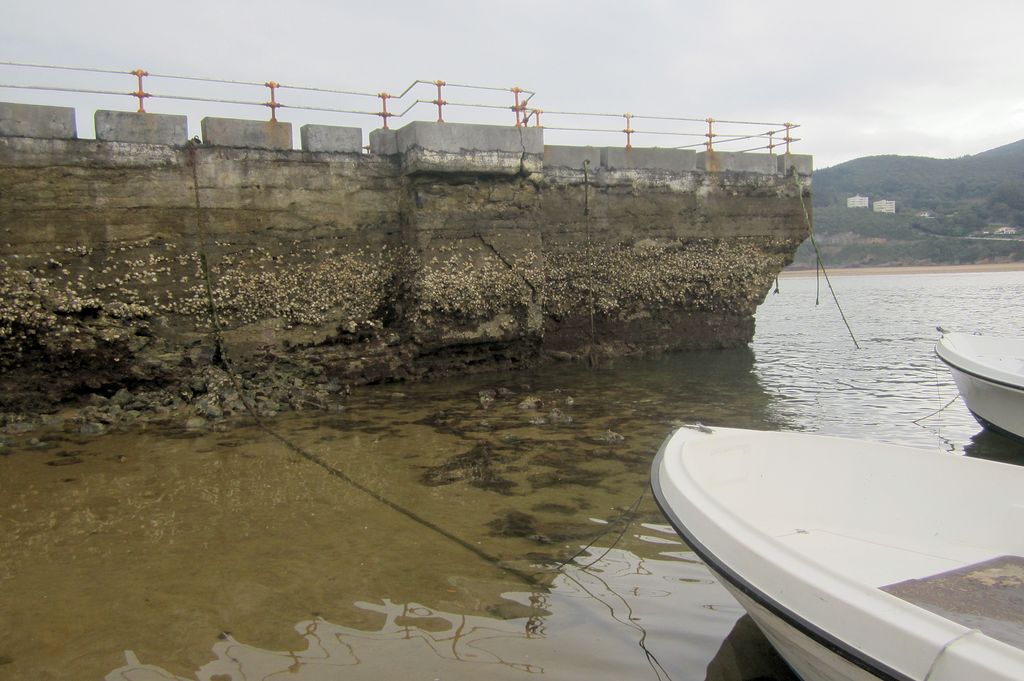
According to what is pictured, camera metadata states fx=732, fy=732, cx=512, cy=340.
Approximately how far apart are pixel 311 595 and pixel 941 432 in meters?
7.11

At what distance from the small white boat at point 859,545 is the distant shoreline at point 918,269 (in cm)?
6889

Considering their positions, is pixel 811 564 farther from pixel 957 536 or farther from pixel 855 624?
pixel 957 536

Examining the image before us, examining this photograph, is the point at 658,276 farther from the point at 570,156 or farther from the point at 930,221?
the point at 930,221

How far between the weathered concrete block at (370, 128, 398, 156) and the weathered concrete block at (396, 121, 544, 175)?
0.08 meters

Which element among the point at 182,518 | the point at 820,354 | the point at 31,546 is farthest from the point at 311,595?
the point at 820,354

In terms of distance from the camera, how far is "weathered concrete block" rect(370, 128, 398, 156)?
10.6 metres

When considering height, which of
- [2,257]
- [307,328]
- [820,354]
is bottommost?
[820,354]

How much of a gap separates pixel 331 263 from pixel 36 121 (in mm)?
3738

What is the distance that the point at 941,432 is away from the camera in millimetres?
8055

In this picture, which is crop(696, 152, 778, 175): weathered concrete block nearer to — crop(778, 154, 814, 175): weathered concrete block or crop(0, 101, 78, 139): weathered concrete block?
crop(778, 154, 814, 175): weathered concrete block

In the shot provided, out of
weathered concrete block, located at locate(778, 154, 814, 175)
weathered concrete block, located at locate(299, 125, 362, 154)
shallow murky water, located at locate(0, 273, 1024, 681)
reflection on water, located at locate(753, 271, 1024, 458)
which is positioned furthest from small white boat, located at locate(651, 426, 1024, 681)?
weathered concrete block, located at locate(778, 154, 814, 175)

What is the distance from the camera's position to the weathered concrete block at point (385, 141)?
34.9 ft

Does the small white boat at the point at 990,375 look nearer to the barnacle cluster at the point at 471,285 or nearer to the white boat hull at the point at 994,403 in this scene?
the white boat hull at the point at 994,403

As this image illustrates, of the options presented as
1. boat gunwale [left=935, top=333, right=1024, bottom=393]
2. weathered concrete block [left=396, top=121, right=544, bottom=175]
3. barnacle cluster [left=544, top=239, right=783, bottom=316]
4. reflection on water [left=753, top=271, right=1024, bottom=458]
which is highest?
weathered concrete block [left=396, top=121, right=544, bottom=175]
